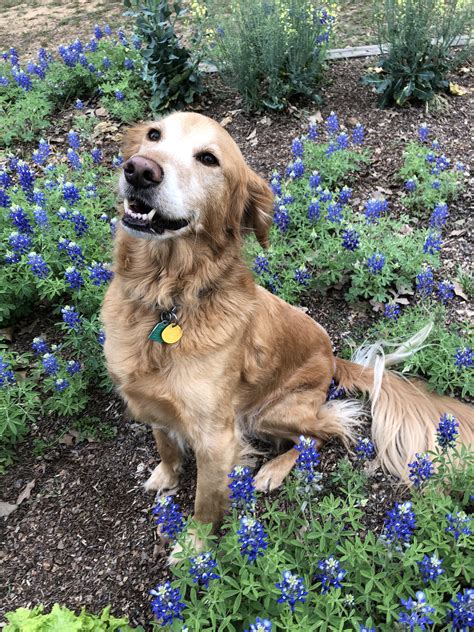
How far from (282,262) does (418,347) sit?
4.12 ft

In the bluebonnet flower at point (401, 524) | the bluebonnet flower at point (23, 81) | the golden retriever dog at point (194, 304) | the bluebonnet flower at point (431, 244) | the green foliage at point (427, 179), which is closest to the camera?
the bluebonnet flower at point (401, 524)

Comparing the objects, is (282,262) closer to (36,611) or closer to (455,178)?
(455,178)

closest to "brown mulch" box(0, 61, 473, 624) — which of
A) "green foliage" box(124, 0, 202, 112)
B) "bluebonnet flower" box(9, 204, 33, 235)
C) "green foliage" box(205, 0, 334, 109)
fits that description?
"bluebonnet flower" box(9, 204, 33, 235)

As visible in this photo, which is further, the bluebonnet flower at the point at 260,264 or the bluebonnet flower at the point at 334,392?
the bluebonnet flower at the point at 260,264

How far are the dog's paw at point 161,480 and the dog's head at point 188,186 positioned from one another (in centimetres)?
137

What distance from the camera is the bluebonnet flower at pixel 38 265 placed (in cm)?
319

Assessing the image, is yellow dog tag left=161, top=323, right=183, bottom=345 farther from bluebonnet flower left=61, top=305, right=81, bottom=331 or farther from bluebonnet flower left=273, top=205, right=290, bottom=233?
bluebonnet flower left=273, top=205, right=290, bottom=233

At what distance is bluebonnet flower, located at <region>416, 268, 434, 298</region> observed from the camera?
3488 mm

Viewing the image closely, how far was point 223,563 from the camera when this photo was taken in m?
2.17

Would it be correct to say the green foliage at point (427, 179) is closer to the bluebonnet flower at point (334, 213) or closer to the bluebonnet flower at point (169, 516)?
the bluebonnet flower at point (334, 213)

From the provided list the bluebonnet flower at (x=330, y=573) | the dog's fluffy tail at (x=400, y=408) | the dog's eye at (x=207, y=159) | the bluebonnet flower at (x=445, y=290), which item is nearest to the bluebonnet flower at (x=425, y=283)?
the bluebonnet flower at (x=445, y=290)

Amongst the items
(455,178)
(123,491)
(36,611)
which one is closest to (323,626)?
(36,611)

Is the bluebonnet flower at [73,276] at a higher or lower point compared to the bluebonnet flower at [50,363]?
higher

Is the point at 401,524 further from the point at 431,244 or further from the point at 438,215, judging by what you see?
the point at 438,215
